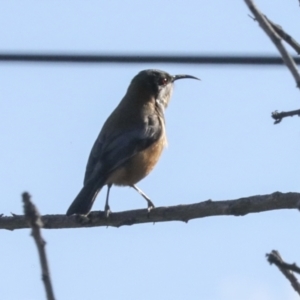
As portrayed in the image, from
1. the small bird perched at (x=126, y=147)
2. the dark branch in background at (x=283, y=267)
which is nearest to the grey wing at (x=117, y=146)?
the small bird perched at (x=126, y=147)

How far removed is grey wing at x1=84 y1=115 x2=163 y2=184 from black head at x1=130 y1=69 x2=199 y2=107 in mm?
1077

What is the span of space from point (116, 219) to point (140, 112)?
3584mm

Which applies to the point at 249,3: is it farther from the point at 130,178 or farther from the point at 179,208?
the point at 130,178

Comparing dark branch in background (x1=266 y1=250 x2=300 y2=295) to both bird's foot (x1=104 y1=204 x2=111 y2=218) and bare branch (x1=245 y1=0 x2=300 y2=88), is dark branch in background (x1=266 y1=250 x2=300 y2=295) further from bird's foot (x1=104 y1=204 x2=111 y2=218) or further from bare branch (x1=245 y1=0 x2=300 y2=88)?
bird's foot (x1=104 y1=204 x2=111 y2=218)

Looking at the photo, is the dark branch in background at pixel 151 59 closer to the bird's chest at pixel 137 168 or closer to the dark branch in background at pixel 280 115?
the dark branch in background at pixel 280 115

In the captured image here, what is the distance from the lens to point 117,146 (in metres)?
8.06

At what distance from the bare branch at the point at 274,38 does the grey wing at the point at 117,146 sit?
501cm

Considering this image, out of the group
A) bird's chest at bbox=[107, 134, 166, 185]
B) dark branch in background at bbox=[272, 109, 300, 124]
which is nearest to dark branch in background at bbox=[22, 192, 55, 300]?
dark branch in background at bbox=[272, 109, 300, 124]

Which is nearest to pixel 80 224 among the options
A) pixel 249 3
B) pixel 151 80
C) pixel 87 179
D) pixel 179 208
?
pixel 179 208

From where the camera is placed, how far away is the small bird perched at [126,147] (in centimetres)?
755

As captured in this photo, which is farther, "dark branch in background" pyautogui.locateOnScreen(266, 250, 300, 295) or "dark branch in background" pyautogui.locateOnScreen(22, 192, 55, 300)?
"dark branch in background" pyautogui.locateOnScreen(266, 250, 300, 295)

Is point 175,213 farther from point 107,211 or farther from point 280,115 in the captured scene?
point 280,115

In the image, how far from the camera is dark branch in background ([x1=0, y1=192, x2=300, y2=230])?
471cm

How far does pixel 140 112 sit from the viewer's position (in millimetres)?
9094
